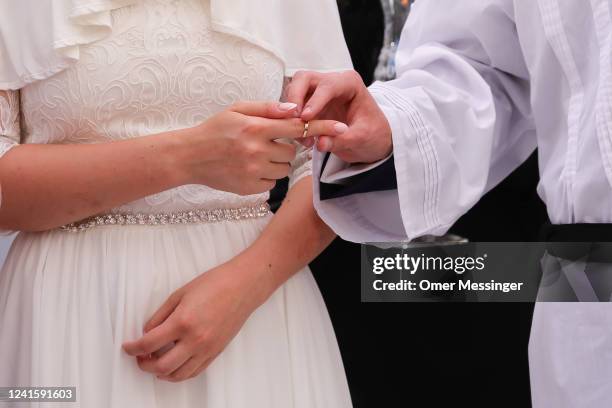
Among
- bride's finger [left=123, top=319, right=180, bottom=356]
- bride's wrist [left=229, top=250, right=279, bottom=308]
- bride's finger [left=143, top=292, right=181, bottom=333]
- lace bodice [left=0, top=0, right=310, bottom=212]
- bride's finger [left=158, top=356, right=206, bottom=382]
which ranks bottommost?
bride's finger [left=158, top=356, right=206, bottom=382]

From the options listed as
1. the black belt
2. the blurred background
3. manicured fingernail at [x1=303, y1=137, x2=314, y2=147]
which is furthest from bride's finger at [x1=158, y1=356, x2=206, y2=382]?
the blurred background

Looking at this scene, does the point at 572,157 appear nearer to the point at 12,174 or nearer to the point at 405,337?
the point at 12,174

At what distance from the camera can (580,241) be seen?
1.25 m

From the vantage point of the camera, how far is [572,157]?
1.27 m

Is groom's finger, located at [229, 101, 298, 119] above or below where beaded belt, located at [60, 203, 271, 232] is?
above

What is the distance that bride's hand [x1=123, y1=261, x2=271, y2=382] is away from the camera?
4.42 ft

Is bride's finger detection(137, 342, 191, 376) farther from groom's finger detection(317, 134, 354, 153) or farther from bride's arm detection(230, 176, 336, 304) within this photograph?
groom's finger detection(317, 134, 354, 153)

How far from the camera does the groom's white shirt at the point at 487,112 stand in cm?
125

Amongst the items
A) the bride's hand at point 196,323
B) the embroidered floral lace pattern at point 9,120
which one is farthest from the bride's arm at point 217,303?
the embroidered floral lace pattern at point 9,120

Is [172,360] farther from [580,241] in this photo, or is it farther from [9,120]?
[580,241]

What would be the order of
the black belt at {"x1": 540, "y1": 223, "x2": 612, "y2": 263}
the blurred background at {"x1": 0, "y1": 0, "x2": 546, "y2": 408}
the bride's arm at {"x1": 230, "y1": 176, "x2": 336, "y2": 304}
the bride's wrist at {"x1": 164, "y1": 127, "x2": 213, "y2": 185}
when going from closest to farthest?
the black belt at {"x1": 540, "y1": 223, "x2": 612, "y2": 263} → the bride's wrist at {"x1": 164, "y1": 127, "x2": 213, "y2": 185} → the bride's arm at {"x1": 230, "y1": 176, "x2": 336, "y2": 304} → the blurred background at {"x1": 0, "y1": 0, "x2": 546, "y2": 408}

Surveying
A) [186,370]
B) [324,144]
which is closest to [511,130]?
[324,144]

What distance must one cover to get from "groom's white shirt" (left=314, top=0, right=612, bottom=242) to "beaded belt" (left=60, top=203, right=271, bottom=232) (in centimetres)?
18

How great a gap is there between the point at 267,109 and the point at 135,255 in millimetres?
335
